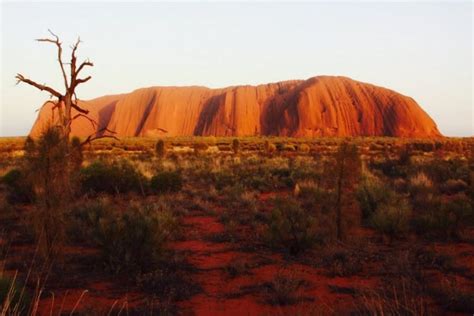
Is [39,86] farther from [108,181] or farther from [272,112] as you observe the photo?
[272,112]

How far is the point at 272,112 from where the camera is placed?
8544cm

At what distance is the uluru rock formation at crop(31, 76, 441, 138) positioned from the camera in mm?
77188

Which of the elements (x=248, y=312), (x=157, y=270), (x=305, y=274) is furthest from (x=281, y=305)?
(x=157, y=270)

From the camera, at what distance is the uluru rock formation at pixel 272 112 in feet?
253

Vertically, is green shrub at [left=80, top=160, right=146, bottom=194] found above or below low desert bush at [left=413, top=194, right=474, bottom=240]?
above

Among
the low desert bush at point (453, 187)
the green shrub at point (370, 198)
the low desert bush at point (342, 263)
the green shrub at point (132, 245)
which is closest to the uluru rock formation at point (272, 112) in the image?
the low desert bush at point (453, 187)

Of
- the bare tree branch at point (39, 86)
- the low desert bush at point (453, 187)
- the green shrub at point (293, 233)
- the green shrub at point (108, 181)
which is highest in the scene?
the bare tree branch at point (39, 86)

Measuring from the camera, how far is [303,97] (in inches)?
3174

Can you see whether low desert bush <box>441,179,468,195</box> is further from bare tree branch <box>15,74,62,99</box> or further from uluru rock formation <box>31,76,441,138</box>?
uluru rock formation <box>31,76,441,138</box>

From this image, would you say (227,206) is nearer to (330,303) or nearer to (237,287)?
(237,287)

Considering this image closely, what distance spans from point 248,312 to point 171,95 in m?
95.3

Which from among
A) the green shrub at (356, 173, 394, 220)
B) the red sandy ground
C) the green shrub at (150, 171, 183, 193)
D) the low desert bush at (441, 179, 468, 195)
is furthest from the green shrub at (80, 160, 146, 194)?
the low desert bush at (441, 179, 468, 195)

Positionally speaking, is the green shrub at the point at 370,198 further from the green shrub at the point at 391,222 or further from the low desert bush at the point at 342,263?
the low desert bush at the point at 342,263

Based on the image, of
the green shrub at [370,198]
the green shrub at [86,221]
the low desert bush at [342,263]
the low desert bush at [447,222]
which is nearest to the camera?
the low desert bush at [342,263]
